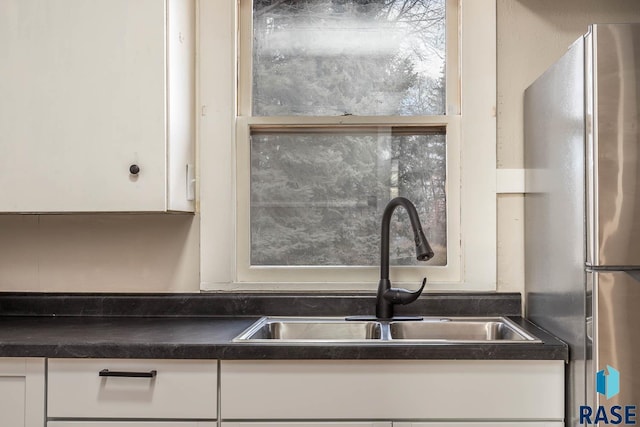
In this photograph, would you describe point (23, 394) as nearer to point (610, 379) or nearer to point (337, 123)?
point (337, 123)

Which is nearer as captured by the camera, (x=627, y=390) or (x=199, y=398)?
(x=627, y=390)

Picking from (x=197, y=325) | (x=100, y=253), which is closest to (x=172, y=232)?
(x=100, y=253)

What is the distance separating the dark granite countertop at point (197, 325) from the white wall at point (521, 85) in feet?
0.49

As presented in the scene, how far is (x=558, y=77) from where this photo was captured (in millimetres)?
1628

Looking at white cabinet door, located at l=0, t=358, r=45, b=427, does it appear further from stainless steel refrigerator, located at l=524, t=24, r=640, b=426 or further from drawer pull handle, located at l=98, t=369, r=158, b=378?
stainless steel refrigerator, located at l=524, t=24, r=640, b=426

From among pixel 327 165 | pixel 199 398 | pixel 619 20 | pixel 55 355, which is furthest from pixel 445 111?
pixel 55 355

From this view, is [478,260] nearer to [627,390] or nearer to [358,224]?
[358,224]

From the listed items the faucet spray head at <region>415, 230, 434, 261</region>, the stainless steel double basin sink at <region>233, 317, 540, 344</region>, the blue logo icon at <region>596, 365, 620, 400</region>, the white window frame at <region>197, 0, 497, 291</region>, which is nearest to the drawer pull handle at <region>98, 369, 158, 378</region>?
the stainless steel double basin sink at <region>233, 317, 540, 344</region>

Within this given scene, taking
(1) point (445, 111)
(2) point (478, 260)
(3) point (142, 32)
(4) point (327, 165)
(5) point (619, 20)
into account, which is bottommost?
(2) point (478, 260)

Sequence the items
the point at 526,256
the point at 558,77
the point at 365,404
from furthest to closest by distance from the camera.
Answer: the point at 526,256 < the point at 558,77 < the point at 365,404

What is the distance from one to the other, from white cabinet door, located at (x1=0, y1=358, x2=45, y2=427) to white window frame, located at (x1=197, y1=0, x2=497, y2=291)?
0.65 m

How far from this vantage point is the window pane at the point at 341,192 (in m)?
2.07

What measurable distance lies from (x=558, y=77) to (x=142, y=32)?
1259 mm

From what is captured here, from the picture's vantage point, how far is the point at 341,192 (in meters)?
2.08
